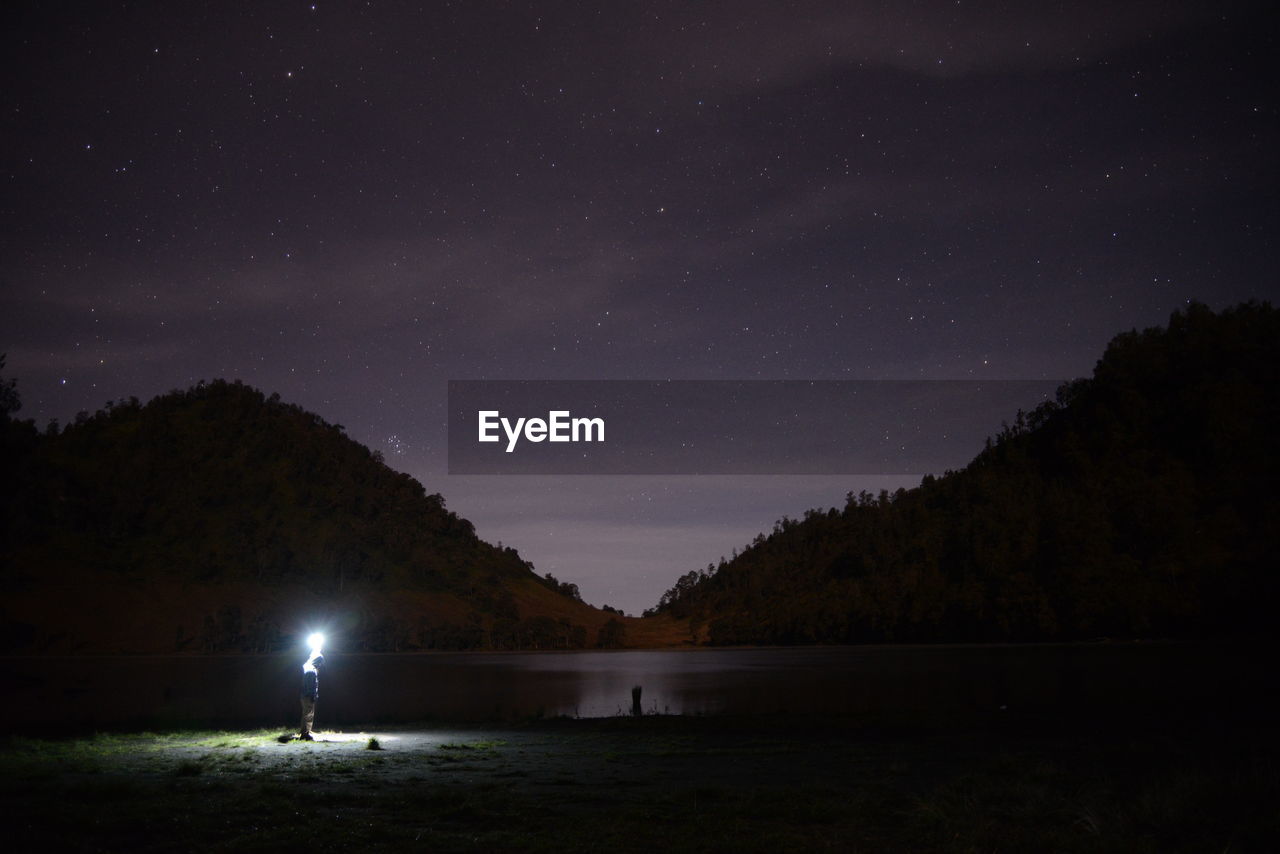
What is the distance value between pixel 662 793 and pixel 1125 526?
6066 inches

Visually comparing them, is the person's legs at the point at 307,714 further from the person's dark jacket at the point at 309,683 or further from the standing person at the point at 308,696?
the person's dark jacket at the point at 309,683

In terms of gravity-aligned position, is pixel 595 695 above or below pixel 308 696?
below

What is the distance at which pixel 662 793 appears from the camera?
1469 cm

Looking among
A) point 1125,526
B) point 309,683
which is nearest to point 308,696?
point 309,683

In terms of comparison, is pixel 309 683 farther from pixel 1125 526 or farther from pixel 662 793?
pixel 1125 526

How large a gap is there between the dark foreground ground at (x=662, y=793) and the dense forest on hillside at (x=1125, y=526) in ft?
384

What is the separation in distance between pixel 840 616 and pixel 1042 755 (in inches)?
6522

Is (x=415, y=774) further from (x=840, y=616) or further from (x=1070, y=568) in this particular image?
(x=840, y=616)

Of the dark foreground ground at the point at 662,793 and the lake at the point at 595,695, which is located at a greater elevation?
the dark foreground ground at the point at 662,793

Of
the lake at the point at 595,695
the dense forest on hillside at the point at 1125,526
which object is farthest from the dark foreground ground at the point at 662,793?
the dense forest on hillside at the point at 1125,526

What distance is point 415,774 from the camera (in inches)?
682

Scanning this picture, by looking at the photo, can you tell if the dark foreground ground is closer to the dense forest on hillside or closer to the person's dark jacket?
the person's dark jacket

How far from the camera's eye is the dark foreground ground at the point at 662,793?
10.9 metres

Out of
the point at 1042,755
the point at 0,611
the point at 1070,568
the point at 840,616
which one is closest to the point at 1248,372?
the point at 1070,568
